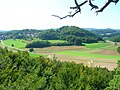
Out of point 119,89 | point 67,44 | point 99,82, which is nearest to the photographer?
point 119,89

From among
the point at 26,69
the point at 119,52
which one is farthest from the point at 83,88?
the point at 119,52

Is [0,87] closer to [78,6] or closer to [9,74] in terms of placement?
[9,74]

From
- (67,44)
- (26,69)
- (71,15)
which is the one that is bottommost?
(67,44)

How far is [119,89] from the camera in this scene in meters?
35.6

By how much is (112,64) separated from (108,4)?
100 m

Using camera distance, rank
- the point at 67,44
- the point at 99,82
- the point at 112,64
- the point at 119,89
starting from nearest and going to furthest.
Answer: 1. the point at 119,89
2. the point at 99,82
3. the point at 112,64
4. the point at 67,44

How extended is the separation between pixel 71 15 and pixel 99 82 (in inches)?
1735

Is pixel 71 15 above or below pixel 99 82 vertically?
above

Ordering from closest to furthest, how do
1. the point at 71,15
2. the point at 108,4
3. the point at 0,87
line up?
the point at 108,4
the point at 71,15
the point at 0,87

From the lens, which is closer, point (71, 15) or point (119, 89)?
point (71, 15)

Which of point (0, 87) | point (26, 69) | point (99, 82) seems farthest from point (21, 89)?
point (26, 69)

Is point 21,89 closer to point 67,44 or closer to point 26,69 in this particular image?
point 26,69

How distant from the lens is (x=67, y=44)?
17575cm

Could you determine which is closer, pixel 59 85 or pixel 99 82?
pixel 59 85
